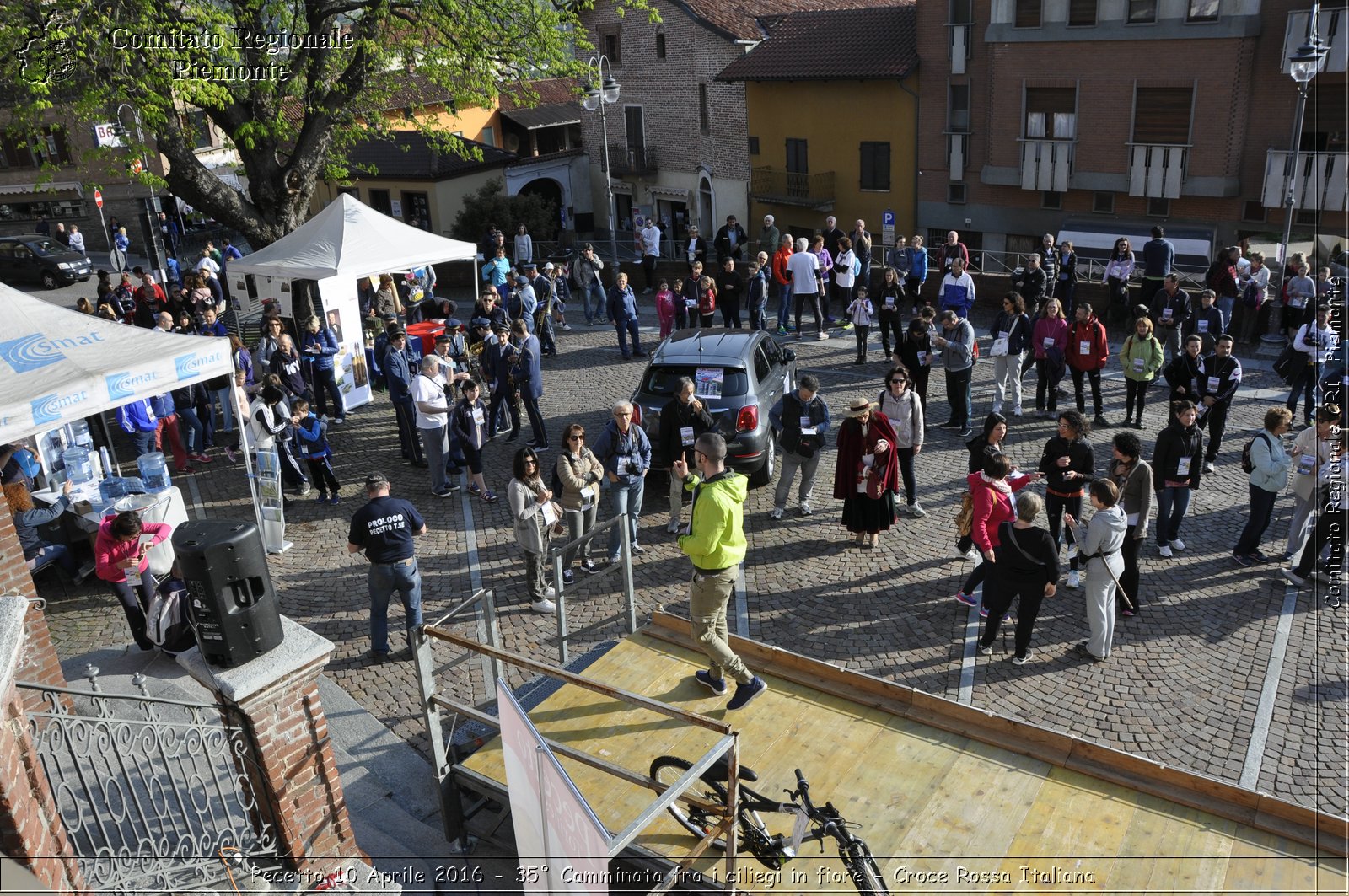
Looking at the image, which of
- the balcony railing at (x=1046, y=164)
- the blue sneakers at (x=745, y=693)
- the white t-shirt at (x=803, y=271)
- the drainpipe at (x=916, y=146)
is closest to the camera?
the blue sneakers at (x=745, y=693)

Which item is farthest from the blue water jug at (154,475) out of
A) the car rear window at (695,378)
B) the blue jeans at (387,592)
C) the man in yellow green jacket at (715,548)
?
the man in yellow green jacket at (715,548)

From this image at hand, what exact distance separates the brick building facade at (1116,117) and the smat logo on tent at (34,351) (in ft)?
79.5

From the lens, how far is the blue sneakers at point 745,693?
23.5ft

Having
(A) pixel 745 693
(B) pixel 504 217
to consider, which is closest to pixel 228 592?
(A) pixel 745 693

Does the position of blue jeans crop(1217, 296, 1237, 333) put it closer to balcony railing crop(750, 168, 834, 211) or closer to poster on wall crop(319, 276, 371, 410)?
poster on wall crop(319, 276, 371, 410)

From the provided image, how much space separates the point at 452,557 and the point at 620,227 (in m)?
31.4

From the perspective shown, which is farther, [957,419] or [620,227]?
[620,227]

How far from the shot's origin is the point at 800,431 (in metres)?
10.8

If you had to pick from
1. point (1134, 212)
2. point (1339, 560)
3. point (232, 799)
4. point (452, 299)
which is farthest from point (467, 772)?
point (1134, 212)

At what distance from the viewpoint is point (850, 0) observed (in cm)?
3756

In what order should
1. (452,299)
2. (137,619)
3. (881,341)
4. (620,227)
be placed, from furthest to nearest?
(620,227)
(452,299)
(881,341)
(137,619)

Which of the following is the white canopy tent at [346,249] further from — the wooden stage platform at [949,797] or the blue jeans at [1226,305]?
the blue jeans at [1226,305]

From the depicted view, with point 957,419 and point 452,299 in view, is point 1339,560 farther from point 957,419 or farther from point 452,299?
point 452,299

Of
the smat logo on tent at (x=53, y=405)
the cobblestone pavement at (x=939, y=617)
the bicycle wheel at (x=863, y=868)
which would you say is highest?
the smat logo on tent at (x=53, y=405)
